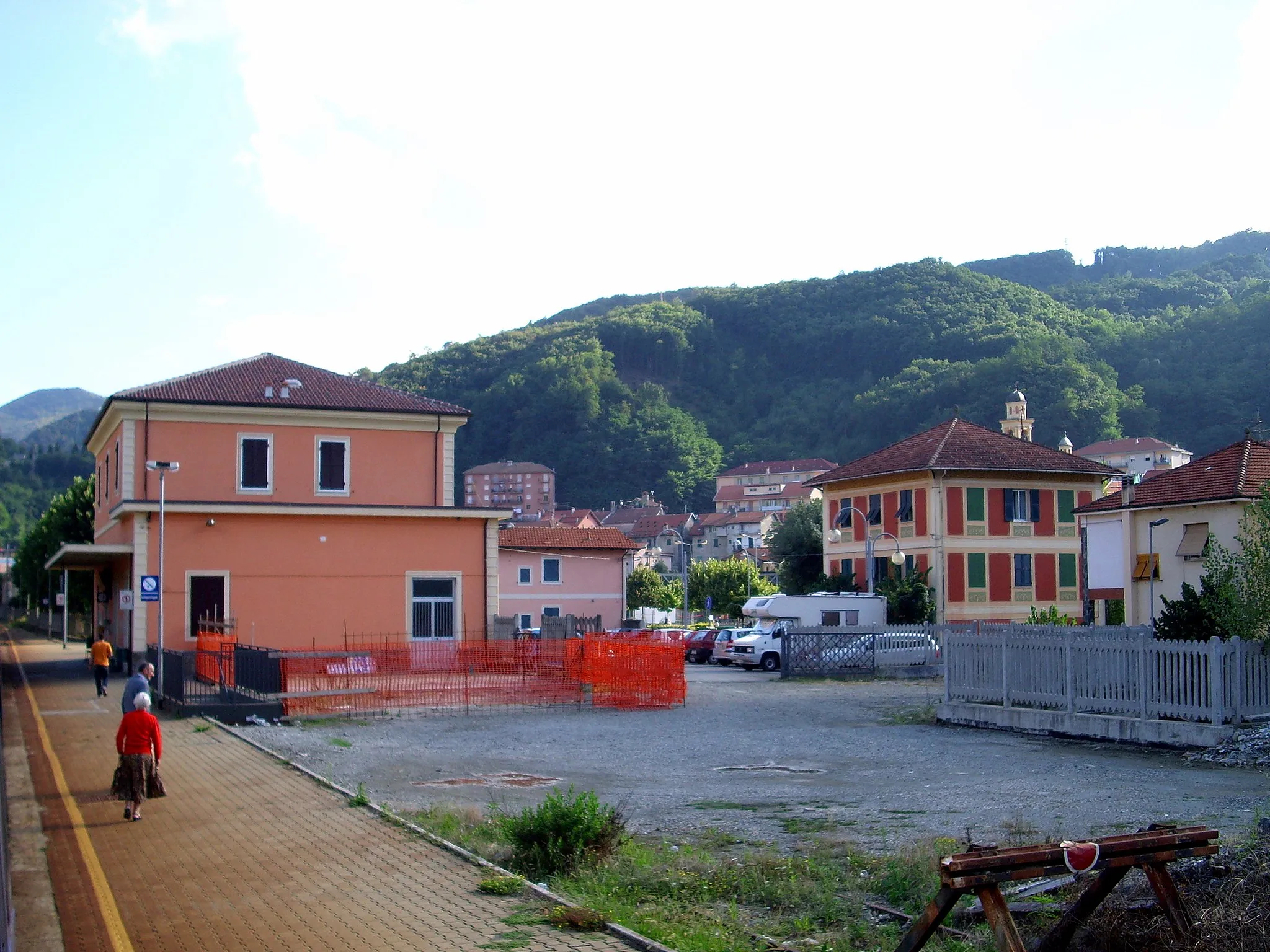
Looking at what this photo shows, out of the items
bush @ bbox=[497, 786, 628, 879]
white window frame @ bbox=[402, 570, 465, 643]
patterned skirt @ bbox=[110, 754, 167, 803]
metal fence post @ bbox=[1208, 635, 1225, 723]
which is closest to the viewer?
bush @ bbox=[497, 786, 628, 879]

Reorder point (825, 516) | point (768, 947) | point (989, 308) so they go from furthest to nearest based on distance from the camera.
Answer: point (989, 308)
point (825, 516)
point (768, 947)

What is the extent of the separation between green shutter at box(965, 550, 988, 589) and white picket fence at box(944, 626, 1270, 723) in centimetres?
2737

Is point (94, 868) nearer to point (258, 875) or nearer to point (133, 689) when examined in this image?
point (258, 875)

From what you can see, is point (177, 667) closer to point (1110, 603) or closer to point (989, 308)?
point (1110, 603)

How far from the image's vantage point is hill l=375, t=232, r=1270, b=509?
12356 centimetres

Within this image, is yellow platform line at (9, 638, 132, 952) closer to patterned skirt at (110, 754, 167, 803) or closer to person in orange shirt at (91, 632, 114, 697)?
patterned skirt at (110, 754, 167, 803)

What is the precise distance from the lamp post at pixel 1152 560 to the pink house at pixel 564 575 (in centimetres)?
3289

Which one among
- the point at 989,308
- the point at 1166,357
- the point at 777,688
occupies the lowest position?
the point at 777,688

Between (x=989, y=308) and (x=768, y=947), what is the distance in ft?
500

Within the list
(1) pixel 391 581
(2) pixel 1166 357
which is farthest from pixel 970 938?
(2) pixel 1166 357

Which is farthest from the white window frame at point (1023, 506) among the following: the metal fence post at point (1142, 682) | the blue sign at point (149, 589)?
the blue sign at point (149, 589)

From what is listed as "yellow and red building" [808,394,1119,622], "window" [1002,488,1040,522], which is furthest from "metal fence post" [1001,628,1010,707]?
"window" [1002,488,1040,522]

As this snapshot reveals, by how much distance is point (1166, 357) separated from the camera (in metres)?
131

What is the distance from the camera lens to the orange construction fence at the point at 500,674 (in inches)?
1054
